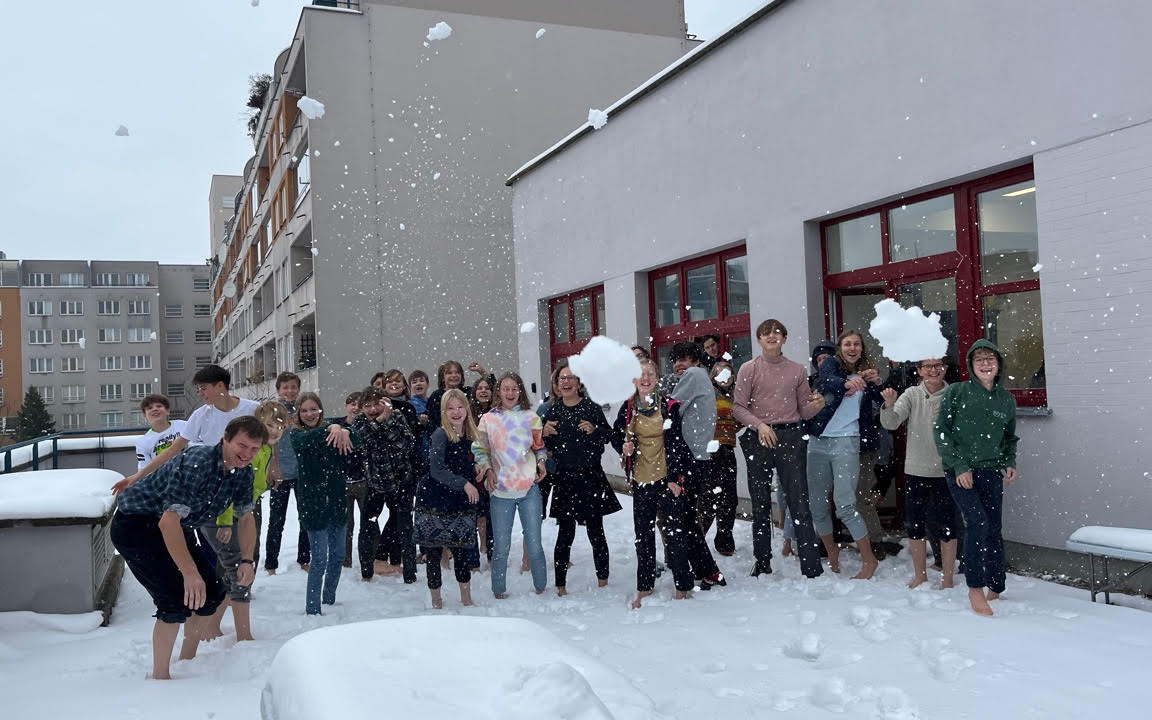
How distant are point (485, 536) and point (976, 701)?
506 cm

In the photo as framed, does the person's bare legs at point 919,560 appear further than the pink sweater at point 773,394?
No

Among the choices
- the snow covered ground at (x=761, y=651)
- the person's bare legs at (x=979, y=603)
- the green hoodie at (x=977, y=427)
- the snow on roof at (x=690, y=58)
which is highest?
the snow on roof at (x=690, y=58)

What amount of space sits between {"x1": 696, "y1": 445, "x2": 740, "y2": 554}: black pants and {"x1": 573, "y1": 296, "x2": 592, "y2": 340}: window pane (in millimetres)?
6444

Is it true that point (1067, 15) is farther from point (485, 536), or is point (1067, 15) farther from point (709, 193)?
point (485, 536)

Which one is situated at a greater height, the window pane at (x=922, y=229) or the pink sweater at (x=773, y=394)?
the window pane at (x=922, y=229)

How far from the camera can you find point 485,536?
813 cm

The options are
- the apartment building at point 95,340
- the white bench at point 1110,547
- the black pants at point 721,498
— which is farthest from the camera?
the apartment building at point 95,340

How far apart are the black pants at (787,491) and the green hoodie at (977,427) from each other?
130 centimetres

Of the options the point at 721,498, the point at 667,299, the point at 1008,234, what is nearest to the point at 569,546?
the point at 721,498

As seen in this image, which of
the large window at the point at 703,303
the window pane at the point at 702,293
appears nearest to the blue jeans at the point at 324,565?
the large window at the point at 703,303

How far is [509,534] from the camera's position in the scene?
673 cm

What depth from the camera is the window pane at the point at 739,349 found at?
397 inches

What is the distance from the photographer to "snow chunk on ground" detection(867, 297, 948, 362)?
6.12m

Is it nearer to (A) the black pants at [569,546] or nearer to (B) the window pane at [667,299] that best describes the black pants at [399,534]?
(A) the black pants at [569,546]
